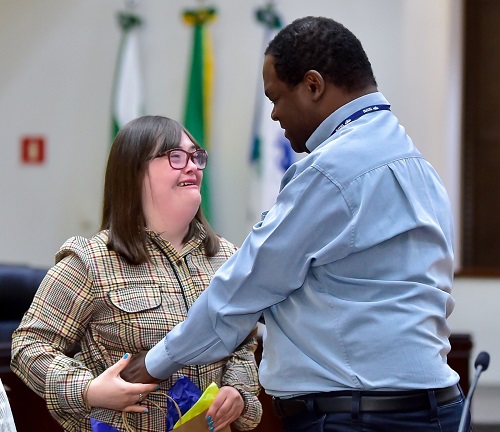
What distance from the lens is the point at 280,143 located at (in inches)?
282

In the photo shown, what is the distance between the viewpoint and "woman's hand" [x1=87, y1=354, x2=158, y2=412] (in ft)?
6.98

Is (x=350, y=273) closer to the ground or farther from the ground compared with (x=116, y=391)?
farther from the ground

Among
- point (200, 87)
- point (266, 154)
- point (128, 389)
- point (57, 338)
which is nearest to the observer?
point (128, 389)

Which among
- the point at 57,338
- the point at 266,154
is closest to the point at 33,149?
the point at 266,154

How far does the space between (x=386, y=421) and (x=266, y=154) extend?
5.44 m

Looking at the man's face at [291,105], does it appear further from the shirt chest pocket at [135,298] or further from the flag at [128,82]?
the flag at [128,82]

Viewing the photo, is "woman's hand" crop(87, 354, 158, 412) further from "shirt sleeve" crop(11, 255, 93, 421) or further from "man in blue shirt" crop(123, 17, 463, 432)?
"man in blue shirt" crop(123, 17, 463, 432)

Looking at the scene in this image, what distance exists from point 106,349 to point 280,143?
4953 millimetres

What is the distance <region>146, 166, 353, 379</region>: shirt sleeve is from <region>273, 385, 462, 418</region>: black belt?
0.20 metres

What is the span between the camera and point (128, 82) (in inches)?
297

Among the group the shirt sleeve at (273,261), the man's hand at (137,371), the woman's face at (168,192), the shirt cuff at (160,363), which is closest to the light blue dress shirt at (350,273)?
the shirt sleeve at (273,261)

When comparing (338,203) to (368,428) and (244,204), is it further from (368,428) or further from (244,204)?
(244,204)

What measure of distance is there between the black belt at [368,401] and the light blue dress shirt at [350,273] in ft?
0.07

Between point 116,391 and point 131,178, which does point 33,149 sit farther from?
point 116,391
